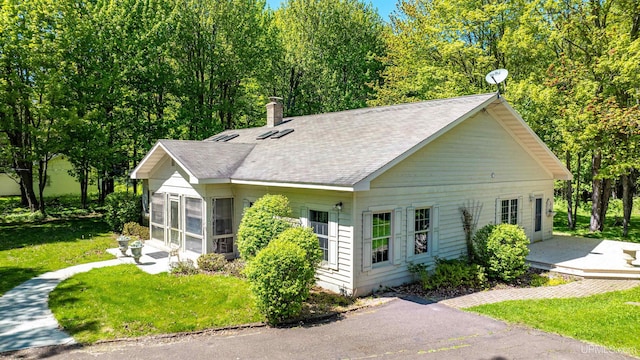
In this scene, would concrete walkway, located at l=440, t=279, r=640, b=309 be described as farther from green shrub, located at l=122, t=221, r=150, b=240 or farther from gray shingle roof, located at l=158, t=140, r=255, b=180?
green shrub, located at l=122, t=221, r=150, b=240

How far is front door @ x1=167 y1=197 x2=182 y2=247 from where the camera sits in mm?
14039

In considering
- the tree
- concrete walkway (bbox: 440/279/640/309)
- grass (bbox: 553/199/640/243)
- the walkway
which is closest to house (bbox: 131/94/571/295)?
concrete walkway (bbox: 440/279/640/309)

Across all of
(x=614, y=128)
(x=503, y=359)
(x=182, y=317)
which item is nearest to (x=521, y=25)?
(x=614, y=128)

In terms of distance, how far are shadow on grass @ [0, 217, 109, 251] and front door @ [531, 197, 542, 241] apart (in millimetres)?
19337

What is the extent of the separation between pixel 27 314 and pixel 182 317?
3463mm

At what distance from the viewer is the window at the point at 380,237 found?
33.0 feet

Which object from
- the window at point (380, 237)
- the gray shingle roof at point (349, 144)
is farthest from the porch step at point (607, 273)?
the window at point (380, 237)

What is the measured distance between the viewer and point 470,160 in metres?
12.6

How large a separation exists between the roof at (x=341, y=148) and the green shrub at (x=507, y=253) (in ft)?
11.3

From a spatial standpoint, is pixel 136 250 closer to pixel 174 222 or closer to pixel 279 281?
pixel 174 222

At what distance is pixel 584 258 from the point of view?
43.1 feet

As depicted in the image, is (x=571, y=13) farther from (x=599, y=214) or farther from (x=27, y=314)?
(x=27, y=314)

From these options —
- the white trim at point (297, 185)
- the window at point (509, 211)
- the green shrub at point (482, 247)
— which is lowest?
the green shrub at point (482, 247)

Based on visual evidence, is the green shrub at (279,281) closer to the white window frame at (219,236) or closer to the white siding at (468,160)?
the white siding at (468,160)
